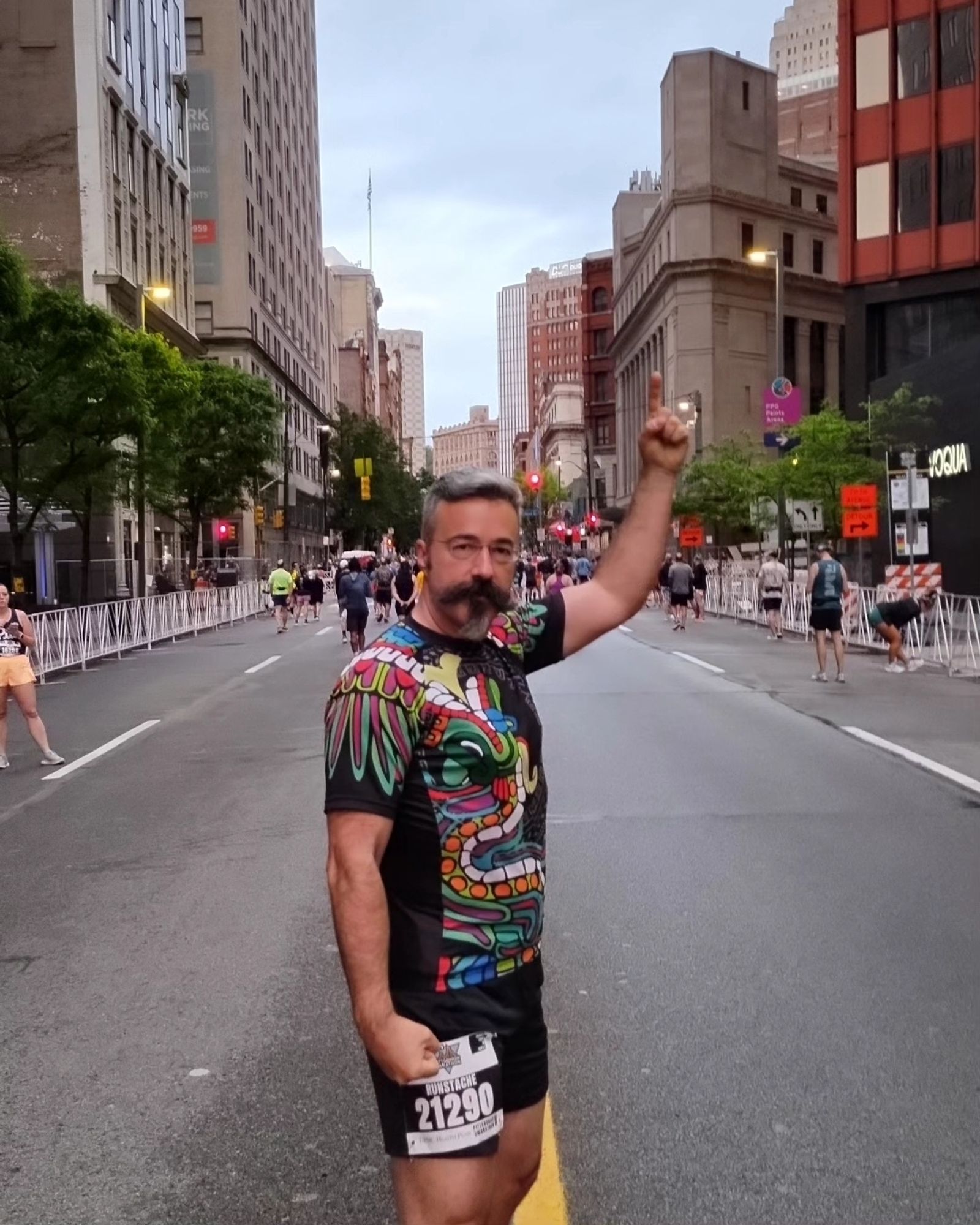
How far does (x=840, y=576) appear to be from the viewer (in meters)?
17.9

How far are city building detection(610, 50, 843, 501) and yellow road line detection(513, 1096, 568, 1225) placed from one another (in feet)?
211

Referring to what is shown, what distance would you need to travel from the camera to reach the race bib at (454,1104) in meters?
2.41

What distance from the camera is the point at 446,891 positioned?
248 cm

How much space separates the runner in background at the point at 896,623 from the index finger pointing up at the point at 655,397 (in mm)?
17325

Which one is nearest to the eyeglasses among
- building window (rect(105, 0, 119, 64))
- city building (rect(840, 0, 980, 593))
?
city building (rect(840, 0, 980, 593))

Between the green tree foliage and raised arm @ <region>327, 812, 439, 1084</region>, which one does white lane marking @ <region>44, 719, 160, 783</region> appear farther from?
the green tree foliage

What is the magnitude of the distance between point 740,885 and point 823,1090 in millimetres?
2747

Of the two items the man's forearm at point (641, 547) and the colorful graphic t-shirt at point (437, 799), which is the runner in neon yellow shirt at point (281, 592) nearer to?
the man's forearm at point (641, 547)

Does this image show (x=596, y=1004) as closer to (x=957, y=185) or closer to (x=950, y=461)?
(x=950, y=461)

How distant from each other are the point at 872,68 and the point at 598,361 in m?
87.8

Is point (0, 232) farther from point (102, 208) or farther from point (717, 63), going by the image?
point (717, 63)

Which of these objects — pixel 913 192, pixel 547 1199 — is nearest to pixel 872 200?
pixel 913 192

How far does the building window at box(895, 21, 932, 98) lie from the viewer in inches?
1596

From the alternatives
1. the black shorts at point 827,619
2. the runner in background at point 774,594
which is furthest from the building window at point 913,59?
the black shorts at point 827,619
